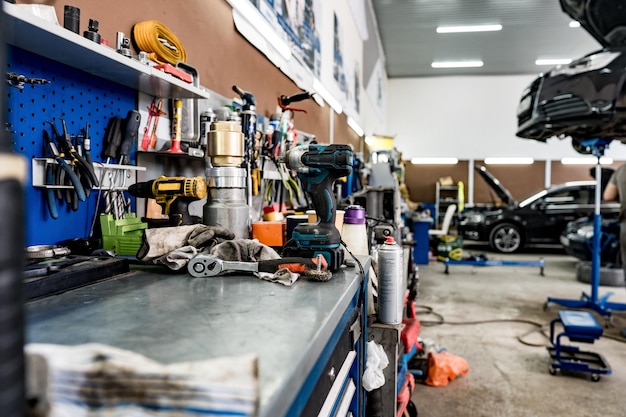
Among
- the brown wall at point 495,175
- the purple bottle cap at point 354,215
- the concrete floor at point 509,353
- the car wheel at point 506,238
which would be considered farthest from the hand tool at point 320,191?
the brown wall at point 495,175

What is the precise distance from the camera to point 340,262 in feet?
3.79

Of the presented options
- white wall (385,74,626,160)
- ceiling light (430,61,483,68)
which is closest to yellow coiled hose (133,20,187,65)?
ceiling light (430,61,483,68)

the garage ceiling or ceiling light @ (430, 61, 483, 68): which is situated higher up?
ceiling light @ (430, 61, 483, 68)

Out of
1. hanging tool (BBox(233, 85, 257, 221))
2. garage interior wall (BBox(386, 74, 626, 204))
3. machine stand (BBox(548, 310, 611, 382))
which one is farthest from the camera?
garage interior wall (BBox(386, 74, 626, 204))

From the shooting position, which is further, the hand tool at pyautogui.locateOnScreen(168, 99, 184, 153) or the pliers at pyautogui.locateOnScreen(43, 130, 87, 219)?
the hand tool at pyautogui.locateOnScreen(168, 99, 184, 153)

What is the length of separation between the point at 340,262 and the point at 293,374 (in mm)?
644

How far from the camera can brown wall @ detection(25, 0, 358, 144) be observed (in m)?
1.27

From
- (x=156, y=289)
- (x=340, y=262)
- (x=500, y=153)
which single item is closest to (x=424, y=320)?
(x=340, y=262)

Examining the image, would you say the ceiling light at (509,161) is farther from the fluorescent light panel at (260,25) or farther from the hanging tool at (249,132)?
the hanging tool at (249,132)

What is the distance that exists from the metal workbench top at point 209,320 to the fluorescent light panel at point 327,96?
2999 mm

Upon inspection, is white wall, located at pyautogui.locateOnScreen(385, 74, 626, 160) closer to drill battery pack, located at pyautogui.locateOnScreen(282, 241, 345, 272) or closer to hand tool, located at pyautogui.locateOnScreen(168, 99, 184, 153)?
hand tool, located at pyautogui.locateOnScreen(168, 99, 184, 153)

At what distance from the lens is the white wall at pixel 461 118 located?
36.7 feet

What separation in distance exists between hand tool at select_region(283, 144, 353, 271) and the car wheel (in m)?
7.34

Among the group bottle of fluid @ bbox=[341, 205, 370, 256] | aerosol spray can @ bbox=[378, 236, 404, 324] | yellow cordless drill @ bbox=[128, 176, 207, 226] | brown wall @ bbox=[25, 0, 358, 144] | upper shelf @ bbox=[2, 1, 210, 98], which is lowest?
aerosol spray can @ bbox=[378, 236, 404, 324]
